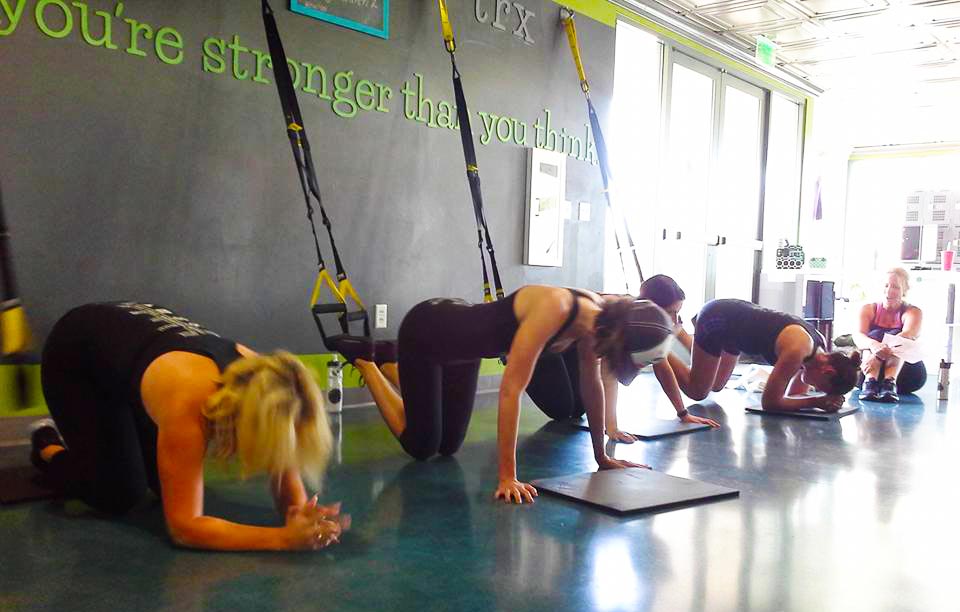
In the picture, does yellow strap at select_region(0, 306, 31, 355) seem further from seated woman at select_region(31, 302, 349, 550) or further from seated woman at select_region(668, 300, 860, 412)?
seated woman at select_region(668, 300, 860, 412)

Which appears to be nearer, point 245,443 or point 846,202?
point 245,443

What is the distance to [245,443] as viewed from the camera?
5.80 feet

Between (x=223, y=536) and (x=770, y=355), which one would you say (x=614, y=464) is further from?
(x=770, y=355)

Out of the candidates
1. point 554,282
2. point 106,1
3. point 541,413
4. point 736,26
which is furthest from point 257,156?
point 736,26

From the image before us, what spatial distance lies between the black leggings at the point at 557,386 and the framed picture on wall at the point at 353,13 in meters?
2.25

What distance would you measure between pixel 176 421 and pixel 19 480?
4.54 ft

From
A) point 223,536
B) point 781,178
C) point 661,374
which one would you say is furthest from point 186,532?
point 781,178

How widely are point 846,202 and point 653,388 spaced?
9361mm

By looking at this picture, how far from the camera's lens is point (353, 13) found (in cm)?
469

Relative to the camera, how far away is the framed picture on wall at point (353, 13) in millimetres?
4484

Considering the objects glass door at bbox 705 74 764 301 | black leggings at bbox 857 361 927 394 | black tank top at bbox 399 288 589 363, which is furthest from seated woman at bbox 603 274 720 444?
glass door at bbox 705 74 764 301

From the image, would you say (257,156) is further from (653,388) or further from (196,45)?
(653,388)

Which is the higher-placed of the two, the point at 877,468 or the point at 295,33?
the point at 295,33

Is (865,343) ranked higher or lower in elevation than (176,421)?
lower
